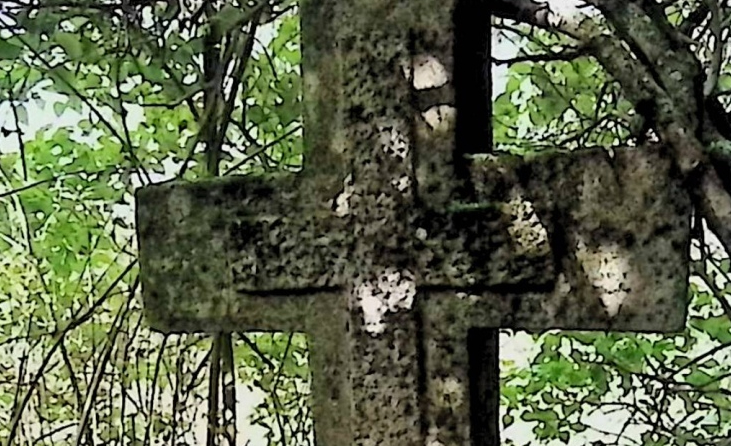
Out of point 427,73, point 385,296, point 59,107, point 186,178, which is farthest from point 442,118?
point 59,107

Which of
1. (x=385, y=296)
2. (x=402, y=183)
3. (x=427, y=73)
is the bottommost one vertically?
(x=385, y=296)

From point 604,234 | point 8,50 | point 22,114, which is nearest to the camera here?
point 604,234

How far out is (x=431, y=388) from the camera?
1.06 m

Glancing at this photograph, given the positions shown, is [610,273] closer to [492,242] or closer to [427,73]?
[492,242]

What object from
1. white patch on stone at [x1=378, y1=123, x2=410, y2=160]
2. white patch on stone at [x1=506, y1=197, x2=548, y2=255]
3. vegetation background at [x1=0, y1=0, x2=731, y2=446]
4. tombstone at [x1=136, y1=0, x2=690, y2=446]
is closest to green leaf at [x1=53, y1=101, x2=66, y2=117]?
vegetation background at [x1=0, y1=0, x2=731, y2=446]

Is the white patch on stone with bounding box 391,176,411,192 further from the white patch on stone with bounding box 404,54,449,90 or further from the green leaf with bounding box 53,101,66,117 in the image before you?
the green leaf with bounding box 53,101,66,117

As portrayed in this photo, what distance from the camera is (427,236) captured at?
1.07 meters

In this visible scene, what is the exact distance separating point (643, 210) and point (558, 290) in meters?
0.12

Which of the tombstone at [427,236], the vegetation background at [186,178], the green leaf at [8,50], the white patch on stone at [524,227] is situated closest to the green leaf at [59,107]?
the vegetation background at [186,178]

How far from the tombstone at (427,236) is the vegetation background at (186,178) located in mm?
374

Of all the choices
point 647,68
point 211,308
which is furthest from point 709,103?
point 211,308

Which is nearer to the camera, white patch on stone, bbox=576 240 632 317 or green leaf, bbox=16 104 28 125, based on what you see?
white patch on stone, bbox=576 240 632 317

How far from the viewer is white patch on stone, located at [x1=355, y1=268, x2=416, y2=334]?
3.53ft

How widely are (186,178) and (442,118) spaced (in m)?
0.66
